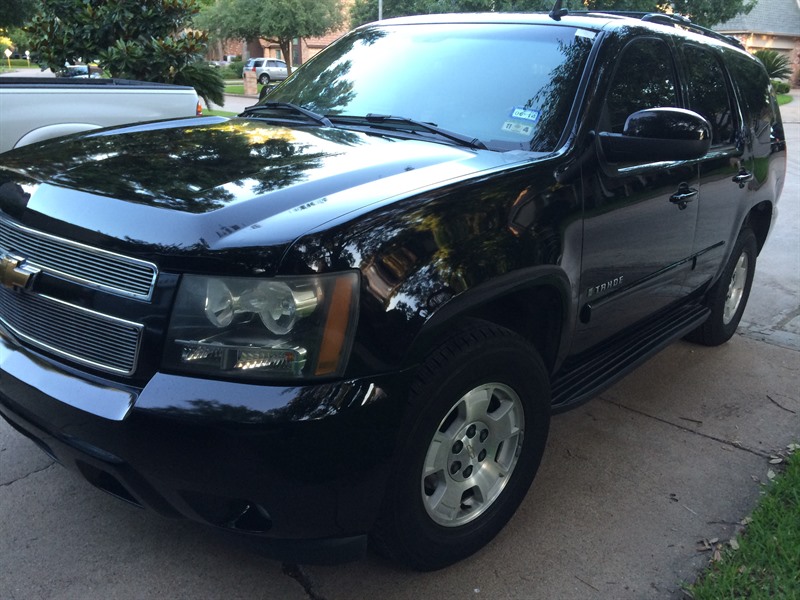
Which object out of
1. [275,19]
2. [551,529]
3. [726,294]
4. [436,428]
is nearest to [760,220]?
[726,294]

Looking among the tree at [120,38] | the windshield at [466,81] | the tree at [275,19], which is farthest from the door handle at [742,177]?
the tree at [275,19]

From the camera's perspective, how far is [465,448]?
2709 mm

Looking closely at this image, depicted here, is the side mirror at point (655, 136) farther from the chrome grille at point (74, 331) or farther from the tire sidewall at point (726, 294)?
the chrome grille at point (74, 331)


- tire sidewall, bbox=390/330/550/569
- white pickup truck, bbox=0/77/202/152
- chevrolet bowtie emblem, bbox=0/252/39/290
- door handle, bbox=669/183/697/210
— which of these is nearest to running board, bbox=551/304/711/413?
tire sidewall, bbox=390/330/550/569

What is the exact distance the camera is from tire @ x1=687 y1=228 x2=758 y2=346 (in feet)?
15.9

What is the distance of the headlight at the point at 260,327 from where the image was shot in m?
2.17

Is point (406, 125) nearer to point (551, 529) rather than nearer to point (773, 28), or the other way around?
point (551, 529)

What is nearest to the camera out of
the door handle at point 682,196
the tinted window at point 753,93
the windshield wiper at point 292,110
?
the windshield wiper at point 292,110

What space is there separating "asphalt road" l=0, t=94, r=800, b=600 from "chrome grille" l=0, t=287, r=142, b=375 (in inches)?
24.5

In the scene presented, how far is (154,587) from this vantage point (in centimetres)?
268

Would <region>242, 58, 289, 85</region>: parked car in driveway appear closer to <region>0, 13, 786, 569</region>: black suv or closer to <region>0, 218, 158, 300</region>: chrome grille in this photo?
<region>0, 13, 786, 569</region>: black suv

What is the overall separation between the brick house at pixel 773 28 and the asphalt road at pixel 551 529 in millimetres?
48111

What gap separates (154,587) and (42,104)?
4.32m

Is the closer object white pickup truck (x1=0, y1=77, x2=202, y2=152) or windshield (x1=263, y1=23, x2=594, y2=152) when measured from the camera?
windshield (x1=263, y1=23, x2=594, y2=152)
